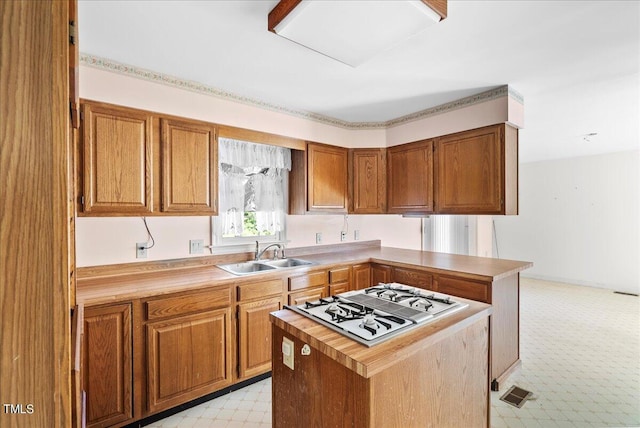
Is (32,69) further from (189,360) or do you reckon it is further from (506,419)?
(506,419)

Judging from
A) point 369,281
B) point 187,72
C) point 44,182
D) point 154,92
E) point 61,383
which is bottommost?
point 369,281

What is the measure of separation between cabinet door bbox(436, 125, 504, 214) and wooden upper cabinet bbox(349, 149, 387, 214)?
27.3 inches

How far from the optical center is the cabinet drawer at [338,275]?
288 cm

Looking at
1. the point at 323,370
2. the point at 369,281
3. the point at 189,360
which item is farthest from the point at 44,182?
the point at 369,281

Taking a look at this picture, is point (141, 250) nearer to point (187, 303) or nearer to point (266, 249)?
point (187, 303)

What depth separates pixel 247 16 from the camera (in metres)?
1.67

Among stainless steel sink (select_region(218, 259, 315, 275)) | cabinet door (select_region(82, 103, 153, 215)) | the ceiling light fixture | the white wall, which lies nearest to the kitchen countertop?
stainless steel sink (select_region(218, 259, 315, 275))

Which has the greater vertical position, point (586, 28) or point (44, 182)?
point (586, 28)

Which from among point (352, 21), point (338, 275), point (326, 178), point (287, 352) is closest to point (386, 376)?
point (287, 352)

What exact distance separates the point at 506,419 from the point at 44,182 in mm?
2751

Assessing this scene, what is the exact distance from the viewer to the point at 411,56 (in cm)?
211

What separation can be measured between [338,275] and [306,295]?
401mm

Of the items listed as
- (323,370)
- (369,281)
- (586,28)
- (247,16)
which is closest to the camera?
(323,370)

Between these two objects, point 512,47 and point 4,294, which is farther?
point 512,47
